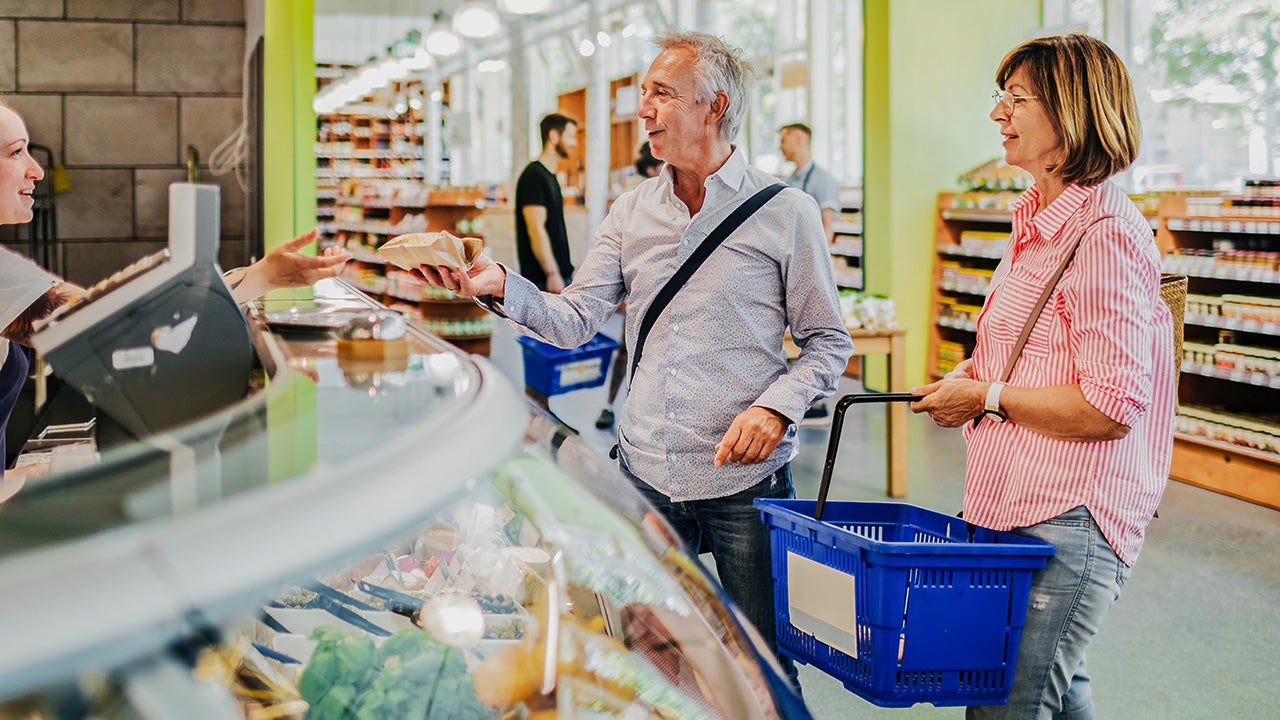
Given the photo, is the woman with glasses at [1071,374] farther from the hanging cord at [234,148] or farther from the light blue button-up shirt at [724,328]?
the hanging cord at [234,148]

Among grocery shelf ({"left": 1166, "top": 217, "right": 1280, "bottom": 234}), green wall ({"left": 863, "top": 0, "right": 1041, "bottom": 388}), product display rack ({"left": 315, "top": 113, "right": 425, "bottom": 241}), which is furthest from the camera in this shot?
product display rack ({"left": 315, "top": 113, "right": 425, "bottom": 241})

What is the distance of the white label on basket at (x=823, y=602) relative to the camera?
5.87ft

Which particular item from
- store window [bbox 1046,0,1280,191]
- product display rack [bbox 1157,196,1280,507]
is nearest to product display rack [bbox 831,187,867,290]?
store window [bbox 1046,0,1280,191]

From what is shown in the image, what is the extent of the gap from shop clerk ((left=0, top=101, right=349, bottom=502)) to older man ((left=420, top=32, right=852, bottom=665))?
14.3 inches

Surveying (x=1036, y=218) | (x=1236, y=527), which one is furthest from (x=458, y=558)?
(x=1236, y=527)

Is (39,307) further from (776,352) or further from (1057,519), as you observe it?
(1057,519)

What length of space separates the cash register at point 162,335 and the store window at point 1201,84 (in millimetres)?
7409

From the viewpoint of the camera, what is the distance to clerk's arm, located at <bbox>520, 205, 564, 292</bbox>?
21.2 feet

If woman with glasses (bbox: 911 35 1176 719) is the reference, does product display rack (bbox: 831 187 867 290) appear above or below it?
above

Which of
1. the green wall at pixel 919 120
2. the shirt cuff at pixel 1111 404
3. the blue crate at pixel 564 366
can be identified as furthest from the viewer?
the green wall at pixel 919 120

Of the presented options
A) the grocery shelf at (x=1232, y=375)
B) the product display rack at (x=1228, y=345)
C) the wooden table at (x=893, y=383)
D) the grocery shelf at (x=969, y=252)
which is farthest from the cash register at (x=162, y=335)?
the grocery shelf at (x=969, y=252)

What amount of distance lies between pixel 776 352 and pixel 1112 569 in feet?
2.63

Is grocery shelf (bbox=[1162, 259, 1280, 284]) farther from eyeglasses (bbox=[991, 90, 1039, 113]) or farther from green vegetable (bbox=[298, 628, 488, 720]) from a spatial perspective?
green vegetable (bbox=[298, 628, 488, 720])

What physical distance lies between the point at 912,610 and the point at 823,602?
16cm
